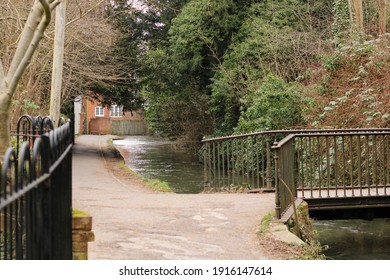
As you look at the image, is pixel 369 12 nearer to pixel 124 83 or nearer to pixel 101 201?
pixel 124 83

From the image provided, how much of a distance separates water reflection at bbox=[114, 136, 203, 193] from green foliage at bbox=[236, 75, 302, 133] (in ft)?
11.3

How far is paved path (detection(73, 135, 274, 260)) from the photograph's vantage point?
276 inches

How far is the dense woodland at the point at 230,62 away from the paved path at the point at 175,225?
229 inches

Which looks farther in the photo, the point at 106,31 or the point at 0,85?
the point at 106,31

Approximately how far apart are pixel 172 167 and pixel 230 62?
21.4 ft

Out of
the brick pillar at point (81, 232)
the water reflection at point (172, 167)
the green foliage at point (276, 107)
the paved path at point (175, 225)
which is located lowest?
the water reflection at point (172, 167)

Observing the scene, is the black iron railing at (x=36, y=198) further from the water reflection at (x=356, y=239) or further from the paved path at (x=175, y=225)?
the water reflection at (x=356, y=239)

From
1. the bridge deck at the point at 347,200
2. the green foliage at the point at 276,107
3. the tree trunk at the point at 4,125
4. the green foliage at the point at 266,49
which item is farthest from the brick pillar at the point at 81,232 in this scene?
the green foliage at the point at 266,49

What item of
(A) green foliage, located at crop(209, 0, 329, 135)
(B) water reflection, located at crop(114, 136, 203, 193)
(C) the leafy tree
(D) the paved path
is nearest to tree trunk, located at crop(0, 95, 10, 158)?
(D) the paved path

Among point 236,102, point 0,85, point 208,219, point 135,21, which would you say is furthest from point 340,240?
point 135,21

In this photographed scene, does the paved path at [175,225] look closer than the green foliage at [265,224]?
Yes

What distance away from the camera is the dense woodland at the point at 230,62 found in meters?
17.8

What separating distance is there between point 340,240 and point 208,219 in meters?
4.64
